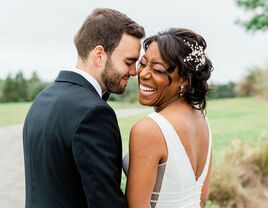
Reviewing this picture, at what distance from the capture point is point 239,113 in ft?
66.0

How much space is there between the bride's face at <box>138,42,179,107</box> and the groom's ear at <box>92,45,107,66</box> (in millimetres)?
253

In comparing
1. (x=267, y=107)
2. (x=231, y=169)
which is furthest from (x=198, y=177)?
(x=267, y=107)

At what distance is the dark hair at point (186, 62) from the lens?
277cm

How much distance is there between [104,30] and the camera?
2.70 metres

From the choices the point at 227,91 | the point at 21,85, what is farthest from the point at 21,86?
the point at 227,91

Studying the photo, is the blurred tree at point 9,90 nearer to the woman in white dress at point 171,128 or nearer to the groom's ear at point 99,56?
the woman in white dress at point 171,128

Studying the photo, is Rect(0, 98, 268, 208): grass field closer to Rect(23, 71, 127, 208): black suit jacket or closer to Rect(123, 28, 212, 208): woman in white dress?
Rect(123, 28, 212, 208): woman in white dress

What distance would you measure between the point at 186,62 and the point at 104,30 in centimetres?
48

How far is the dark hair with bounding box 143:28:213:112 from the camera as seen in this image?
9.09 feet

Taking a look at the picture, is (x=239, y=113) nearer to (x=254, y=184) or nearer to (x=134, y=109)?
(x=134, y=109)

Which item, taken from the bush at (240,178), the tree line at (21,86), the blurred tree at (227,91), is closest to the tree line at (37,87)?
the tree line at (21,86)

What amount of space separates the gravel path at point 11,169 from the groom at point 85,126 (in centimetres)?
531

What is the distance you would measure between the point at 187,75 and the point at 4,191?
21.2 ft

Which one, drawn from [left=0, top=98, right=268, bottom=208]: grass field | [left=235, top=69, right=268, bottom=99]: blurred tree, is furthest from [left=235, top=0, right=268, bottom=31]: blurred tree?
[left=235, top=69, right=268, bottom=99]: blurred tree
